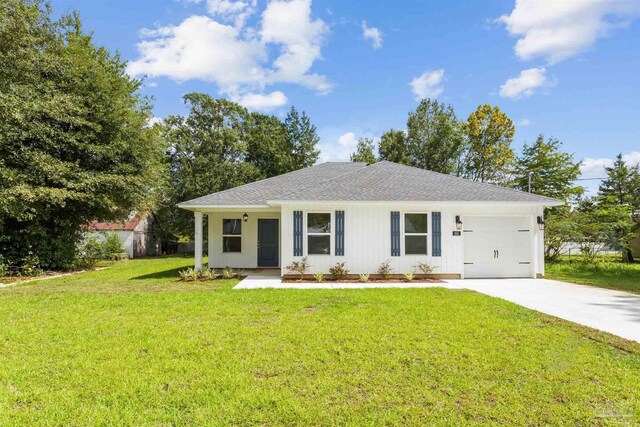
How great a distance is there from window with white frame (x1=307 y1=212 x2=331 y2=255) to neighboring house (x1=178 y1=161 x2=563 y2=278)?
0.03 m

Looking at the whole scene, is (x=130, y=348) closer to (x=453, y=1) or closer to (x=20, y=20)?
(x=453, y=1)

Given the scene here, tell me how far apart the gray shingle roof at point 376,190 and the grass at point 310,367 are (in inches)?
182

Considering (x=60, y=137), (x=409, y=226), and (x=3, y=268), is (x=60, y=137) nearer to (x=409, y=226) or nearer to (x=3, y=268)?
(x=3, y=268)

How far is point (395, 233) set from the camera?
10.4 meters

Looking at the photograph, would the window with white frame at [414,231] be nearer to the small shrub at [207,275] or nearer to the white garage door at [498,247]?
the white garage door at [498,247]

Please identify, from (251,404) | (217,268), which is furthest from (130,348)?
(217,268)

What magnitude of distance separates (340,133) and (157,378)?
1108 inches

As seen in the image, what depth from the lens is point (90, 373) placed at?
11.5 ft

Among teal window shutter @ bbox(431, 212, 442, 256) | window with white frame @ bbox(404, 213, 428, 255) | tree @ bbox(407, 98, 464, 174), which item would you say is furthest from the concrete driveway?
tree @ bbox(407, 98, 464, 174)

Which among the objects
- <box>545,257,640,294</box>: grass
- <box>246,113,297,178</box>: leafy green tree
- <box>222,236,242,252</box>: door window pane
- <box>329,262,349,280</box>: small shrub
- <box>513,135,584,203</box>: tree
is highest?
<box>246,113,297,178</box>: leafy green tree

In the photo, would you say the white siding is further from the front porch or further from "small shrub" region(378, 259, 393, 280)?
"small shrub" region(378, 259, 393, 280)

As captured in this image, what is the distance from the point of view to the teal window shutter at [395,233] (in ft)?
34.1

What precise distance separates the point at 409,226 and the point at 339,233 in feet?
7.39

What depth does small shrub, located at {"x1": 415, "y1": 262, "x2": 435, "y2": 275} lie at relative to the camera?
10352 mm
